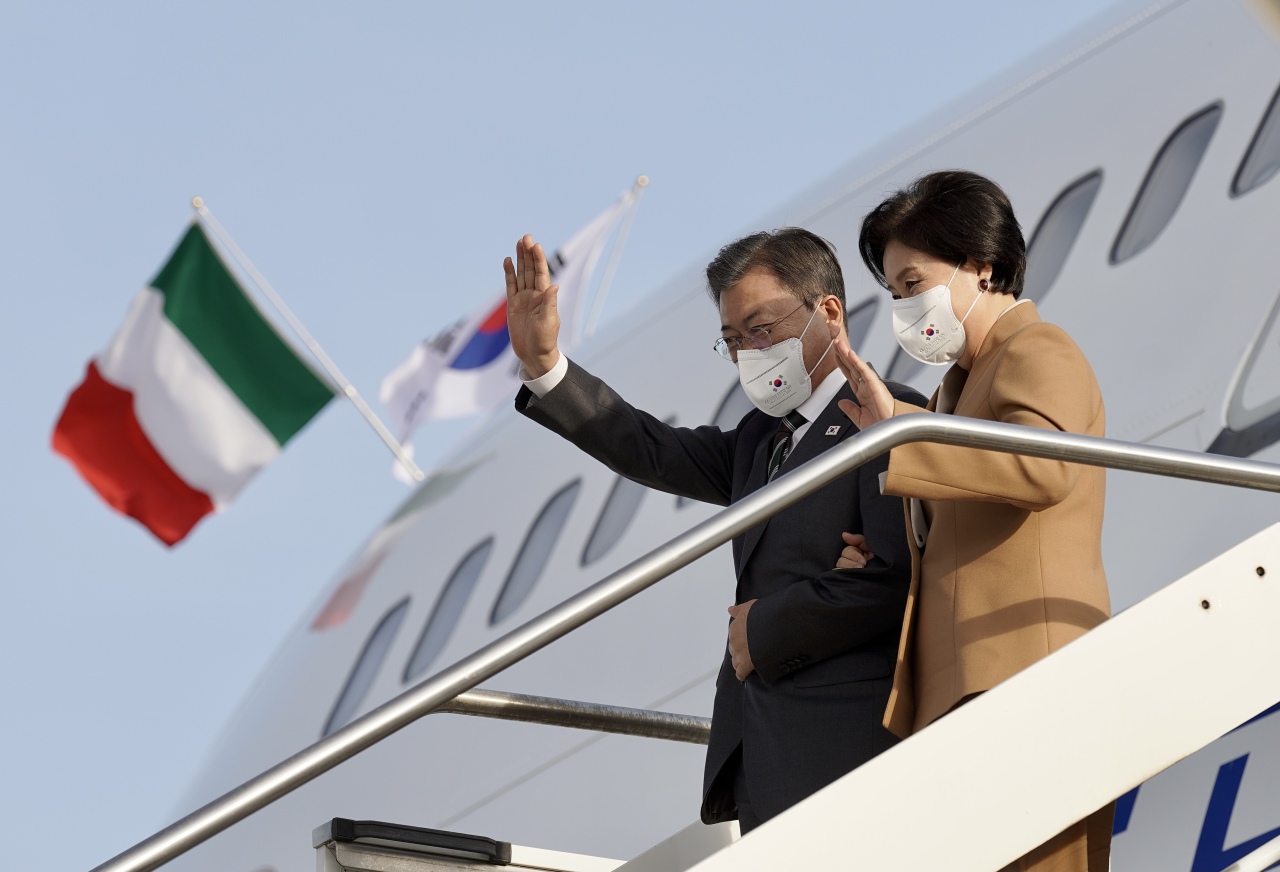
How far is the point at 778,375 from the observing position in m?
3.43

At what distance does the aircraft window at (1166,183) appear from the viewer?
5512 millimetres

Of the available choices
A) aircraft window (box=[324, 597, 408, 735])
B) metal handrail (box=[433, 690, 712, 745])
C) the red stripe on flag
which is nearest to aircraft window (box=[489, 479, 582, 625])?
aircraft window (box=[324, 597, 408, 735])

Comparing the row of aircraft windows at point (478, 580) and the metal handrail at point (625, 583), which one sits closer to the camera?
the metal handrail at point (625, 583)

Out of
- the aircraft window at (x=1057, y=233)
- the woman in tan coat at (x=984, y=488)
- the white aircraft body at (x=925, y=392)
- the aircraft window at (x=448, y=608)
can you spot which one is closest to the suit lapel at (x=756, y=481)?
the woman in tan coat at (x=984, y=488)

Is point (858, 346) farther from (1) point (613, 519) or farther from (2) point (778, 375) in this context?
(2) point (778, 375)

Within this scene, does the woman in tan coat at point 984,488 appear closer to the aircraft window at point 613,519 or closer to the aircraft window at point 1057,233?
the aircraft window at point 1057,233

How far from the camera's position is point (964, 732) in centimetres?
264

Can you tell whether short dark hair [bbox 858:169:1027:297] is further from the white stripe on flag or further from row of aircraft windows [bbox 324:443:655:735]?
the white stripe on flag

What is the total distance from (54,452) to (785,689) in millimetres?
9940

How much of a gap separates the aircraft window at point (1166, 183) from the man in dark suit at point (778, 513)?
7.41ft

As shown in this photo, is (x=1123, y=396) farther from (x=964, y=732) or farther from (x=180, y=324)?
(x=180, y=324)

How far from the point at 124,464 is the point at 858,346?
7.08 meters

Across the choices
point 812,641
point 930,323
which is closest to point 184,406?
point 812,641

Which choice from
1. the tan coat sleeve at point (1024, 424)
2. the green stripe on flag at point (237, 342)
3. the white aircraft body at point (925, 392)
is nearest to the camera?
the tan coat sleeve at point (1024, 424)
